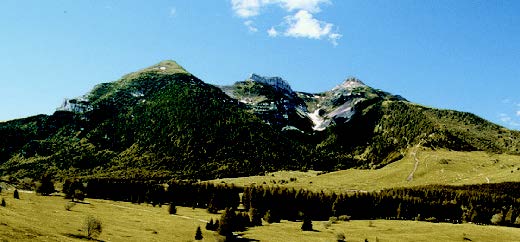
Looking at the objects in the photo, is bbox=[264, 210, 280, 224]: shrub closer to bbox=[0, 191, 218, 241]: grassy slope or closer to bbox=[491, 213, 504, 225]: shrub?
bbox=[0, 191, 218, 241]: grassy slope

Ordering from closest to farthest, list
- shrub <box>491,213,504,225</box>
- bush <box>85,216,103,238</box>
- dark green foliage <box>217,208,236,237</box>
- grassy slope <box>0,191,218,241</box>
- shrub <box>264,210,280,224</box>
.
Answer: grassy slope <box>0,191,218,241</box> → bush <box>85,216,103,238</box> → dark green foliage <box>217,208,236,237</box> → shrub <box>264,210,280,224</box> → shrub <box>491,213,504,225</box>

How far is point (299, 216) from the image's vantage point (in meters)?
194

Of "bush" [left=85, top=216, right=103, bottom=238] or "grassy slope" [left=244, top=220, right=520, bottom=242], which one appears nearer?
"bush" [left=85, top=216, right=103, bottom=238]


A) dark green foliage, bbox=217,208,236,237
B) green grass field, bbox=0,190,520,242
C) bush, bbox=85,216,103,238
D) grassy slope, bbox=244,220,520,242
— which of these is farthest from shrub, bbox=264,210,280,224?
bush, bbox=85,216,103,238

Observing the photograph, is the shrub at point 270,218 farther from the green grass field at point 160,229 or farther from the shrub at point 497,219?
the shrub at point 497,219

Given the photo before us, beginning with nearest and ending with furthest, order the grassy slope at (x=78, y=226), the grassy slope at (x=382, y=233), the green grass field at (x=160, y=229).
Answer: the grassy slope at (x=78, y=226)
the green grass field at (x=160, y=229)
the grassy slope at (x=382, y=233)

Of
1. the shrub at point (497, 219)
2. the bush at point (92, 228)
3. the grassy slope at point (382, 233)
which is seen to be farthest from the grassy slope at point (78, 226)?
the shrub at point (497, 219)

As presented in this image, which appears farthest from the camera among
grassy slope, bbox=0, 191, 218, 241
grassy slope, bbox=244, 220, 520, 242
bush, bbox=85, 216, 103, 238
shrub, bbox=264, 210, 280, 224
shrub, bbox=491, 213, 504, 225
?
shrub, bbox=491, 213, 504, 225

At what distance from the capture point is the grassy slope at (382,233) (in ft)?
443

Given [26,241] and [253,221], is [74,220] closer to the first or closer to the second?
[26,241]

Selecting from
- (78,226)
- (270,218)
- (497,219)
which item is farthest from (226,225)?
(497,219)

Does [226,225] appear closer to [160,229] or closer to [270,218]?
[160,229]

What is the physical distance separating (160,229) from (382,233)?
239ft

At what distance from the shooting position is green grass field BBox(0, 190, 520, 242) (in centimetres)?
9375
